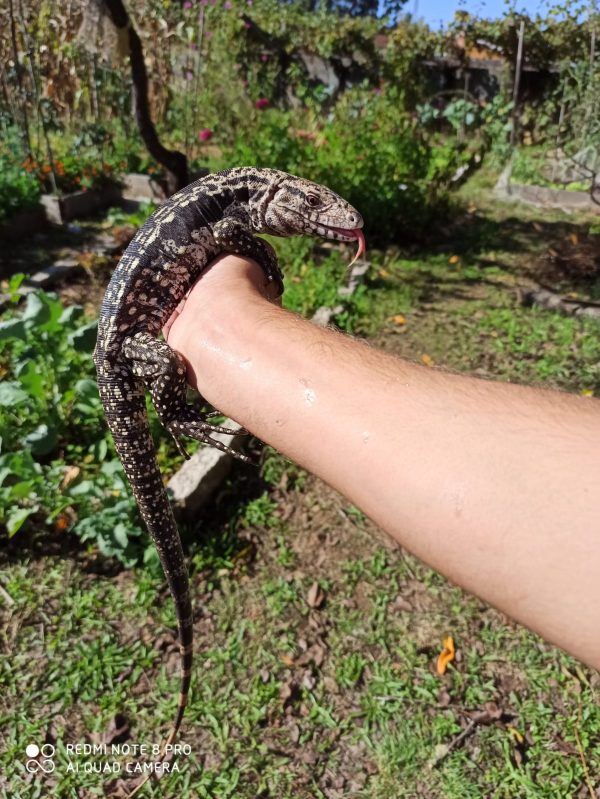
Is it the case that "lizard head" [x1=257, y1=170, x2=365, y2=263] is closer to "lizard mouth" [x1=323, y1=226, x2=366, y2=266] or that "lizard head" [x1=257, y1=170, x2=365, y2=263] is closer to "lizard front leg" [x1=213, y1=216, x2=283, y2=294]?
"lizard mouth" [x1=323, y1=226, x2=366, y2=266]

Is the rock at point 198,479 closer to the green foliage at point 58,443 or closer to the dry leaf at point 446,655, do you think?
the green foliage at point 58,443

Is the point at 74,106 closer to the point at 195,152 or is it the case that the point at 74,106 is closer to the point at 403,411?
the point at 195,152

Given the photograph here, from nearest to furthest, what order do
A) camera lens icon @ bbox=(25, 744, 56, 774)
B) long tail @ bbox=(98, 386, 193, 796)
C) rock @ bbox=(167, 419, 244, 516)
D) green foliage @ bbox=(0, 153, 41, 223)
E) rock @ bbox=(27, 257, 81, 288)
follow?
long tail @ bbox=(98, 386, 193, 796)
camera lens icon @ bbox=(25, 744, 56, 774)
rock @ bbox=(167, 419, 244, 516)
rock @ bbox=(27, 257, 81, 288)
green foliage @ bbox=(0, 153, 41, 223)

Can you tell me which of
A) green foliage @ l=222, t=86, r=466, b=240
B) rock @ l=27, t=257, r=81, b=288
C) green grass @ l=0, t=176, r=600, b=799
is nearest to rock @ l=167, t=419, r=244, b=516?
green grass @ l=0, t=176, r=600, b=799

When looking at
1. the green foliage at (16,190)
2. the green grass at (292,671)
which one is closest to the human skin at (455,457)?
the green grass at (292,671)

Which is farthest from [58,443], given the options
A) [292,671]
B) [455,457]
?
[455,457]
